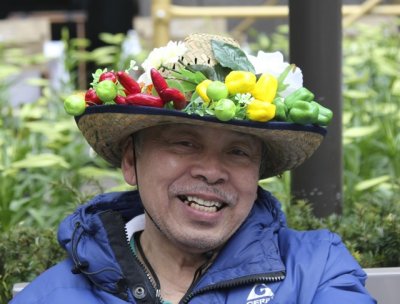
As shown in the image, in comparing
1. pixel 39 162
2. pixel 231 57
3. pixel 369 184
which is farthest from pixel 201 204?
pixel 39 162

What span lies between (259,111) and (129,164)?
0.51 metres

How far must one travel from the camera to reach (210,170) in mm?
2707

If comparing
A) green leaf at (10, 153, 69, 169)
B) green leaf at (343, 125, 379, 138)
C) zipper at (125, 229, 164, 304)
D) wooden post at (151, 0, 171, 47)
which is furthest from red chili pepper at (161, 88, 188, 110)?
wooden post at (151, 0, 171, 47)

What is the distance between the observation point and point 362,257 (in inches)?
138

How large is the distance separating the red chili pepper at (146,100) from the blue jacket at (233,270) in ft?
1.34

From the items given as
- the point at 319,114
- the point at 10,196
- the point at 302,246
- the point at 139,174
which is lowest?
the point at 10,196

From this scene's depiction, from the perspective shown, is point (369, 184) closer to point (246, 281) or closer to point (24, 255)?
point (24, 255)

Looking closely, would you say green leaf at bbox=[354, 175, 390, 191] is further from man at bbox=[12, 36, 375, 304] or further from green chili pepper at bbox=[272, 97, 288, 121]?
green chili pepper at bbox=[272, 97, 288, 121]

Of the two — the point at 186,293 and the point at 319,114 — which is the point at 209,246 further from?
the point at 319,114

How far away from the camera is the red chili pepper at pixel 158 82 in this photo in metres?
2.65

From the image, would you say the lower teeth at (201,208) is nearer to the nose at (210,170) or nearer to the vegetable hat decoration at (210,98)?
the nose at (210,170)

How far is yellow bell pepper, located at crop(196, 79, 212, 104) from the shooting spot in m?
2.61

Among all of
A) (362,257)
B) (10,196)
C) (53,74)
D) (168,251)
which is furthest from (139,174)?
(53,74)

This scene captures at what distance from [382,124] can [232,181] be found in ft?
9.58
